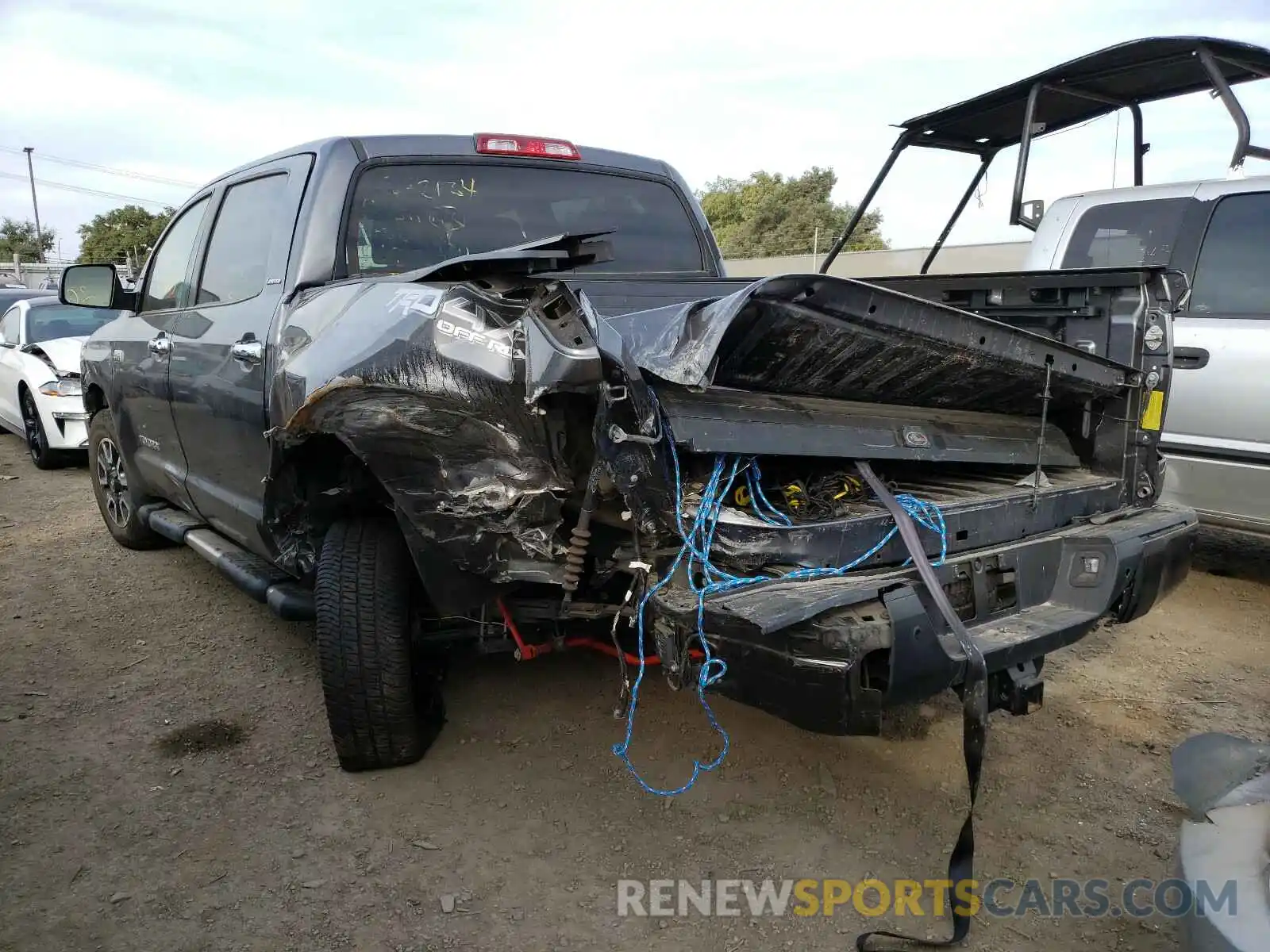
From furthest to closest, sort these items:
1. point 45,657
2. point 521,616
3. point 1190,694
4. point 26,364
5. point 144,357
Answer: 1. point 26,364
2. point 144,357
3. point 45,657
4. point 1190,694
5. point 521,616

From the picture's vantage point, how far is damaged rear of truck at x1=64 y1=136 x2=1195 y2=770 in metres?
2.15

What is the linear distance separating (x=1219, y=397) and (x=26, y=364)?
29.7 ft

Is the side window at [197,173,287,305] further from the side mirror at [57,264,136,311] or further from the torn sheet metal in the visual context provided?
the torn sheet metal

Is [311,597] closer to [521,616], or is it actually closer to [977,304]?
[521,616]

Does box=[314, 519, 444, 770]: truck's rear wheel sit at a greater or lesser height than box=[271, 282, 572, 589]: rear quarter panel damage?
lesser

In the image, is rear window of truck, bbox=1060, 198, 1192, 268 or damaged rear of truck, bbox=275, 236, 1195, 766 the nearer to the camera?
damaged rear of truck, bbox=275, 236, 1195, 766

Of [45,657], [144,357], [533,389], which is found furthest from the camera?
[144,357]

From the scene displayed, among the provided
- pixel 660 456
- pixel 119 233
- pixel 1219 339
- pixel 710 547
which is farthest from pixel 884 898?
pixel 119 233

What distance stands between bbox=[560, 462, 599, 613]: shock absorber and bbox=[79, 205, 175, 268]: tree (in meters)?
48.1

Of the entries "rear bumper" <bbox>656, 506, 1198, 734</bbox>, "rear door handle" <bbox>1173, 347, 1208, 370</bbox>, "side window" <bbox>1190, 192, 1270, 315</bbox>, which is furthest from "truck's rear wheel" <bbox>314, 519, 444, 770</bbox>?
"side window" <bbox>1190, 192, 1270, 315</bbox>

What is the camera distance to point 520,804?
2.91m

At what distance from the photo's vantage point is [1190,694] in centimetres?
365

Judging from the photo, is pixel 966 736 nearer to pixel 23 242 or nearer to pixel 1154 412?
pixel 1154 412

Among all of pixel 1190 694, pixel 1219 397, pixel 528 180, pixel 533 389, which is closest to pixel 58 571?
pixel 528 180
